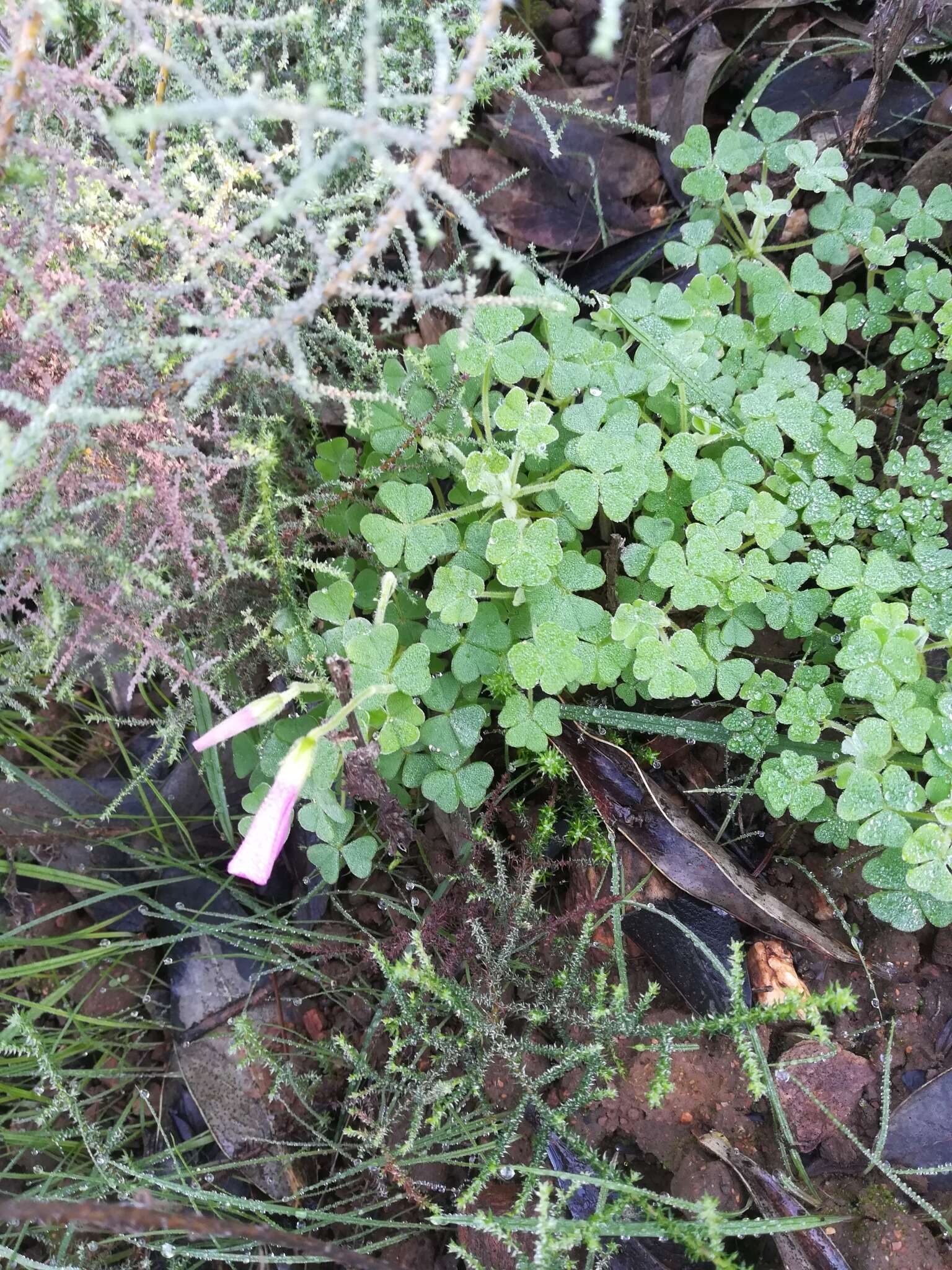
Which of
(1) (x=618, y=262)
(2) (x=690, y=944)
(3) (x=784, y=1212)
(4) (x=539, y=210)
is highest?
(4) (x=539, y=210)

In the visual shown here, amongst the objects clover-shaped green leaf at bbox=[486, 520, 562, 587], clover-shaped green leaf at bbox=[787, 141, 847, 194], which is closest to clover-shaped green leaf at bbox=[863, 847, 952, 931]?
clover-shaped green leaf at bbox=[486, 520, 562, 587]

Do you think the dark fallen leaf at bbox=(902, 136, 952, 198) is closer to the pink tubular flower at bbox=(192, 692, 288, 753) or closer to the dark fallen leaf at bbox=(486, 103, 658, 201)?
the dark fallen leaf at bbox=(486, 103, 658, 201)

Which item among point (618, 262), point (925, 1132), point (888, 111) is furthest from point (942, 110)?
point (925, 1132)

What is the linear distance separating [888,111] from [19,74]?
247 centimetres

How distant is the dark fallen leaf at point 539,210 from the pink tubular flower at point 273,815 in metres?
2.06

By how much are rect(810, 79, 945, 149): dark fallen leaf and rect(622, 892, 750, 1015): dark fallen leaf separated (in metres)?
2.30

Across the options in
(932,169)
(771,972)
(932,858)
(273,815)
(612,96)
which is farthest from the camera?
(612,96)

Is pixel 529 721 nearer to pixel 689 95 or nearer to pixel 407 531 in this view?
pixel 407 531

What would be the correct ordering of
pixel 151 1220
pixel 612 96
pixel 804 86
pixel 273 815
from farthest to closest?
1. pixel 612 96
2. pixel 804 86
3. pixel 273 815
4. pixel 151 1220

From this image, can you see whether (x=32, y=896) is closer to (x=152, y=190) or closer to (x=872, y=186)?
(x=152, y=190)

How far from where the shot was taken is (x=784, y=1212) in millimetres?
1995

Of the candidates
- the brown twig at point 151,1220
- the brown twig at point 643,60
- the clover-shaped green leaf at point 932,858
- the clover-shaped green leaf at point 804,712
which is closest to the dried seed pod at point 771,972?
the clover-shaped green leaf at point 932,858

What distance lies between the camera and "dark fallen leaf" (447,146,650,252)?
113 inches

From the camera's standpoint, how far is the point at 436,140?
121cm
